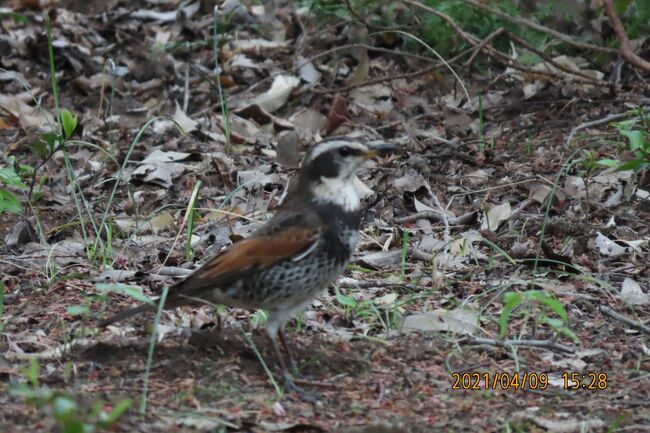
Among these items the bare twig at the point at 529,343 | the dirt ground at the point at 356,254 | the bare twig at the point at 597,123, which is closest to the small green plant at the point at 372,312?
the dirt ground at the point at 356,254

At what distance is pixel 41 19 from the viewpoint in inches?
449

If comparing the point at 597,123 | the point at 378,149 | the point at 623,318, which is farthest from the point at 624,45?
the point at 378,149

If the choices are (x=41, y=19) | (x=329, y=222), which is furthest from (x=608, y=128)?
(x=41, y=19)

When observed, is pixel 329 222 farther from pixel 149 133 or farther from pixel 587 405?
pixel 149 133

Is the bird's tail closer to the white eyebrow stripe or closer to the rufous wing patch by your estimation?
the rufous wing patch

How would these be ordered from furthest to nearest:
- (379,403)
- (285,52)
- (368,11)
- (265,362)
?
1. (285,52)
2. (368,11)
3. (265,362)
4. (379,403)

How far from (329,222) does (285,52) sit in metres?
5.91

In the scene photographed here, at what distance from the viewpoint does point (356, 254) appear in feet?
21.5
